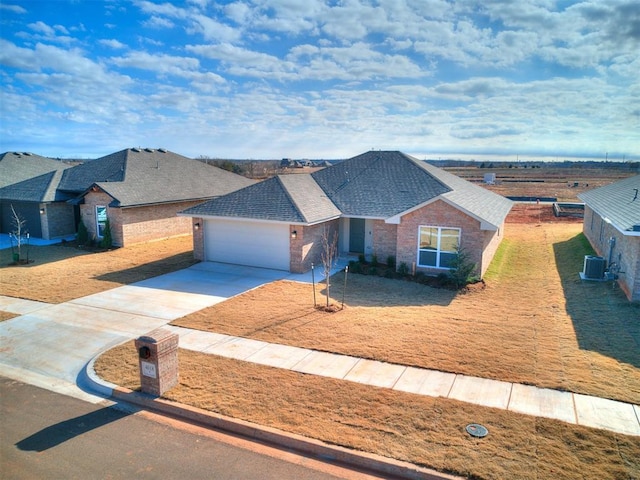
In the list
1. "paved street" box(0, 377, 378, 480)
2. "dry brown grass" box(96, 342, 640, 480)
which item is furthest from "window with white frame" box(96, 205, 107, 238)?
"paved street" box(0, 377, 378, 480)

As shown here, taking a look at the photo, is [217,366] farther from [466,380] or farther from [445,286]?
[445,286]

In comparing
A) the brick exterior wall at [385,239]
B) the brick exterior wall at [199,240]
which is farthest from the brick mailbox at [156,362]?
the brick exterior wall at [199,240]

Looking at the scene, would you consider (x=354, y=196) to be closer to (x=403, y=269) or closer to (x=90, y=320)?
(x=403, y=269)

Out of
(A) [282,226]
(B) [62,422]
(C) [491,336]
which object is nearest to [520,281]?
(C) [491,336]

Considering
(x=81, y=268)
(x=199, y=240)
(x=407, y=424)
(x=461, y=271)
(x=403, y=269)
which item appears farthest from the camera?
(x=199, y=240)

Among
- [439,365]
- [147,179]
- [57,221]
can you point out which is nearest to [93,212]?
[57,221]

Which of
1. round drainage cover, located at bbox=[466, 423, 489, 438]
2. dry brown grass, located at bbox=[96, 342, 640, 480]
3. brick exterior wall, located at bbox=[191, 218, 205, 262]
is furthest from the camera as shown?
brick exterior wall, located at bbox=[191, 218, 205, 262]

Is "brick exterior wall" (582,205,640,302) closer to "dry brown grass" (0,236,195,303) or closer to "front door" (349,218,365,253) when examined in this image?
"front door" (349,218,365,253)

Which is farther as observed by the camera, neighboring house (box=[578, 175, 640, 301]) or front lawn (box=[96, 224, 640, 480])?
neighboring house (box=[578, 175, 640, 301])
